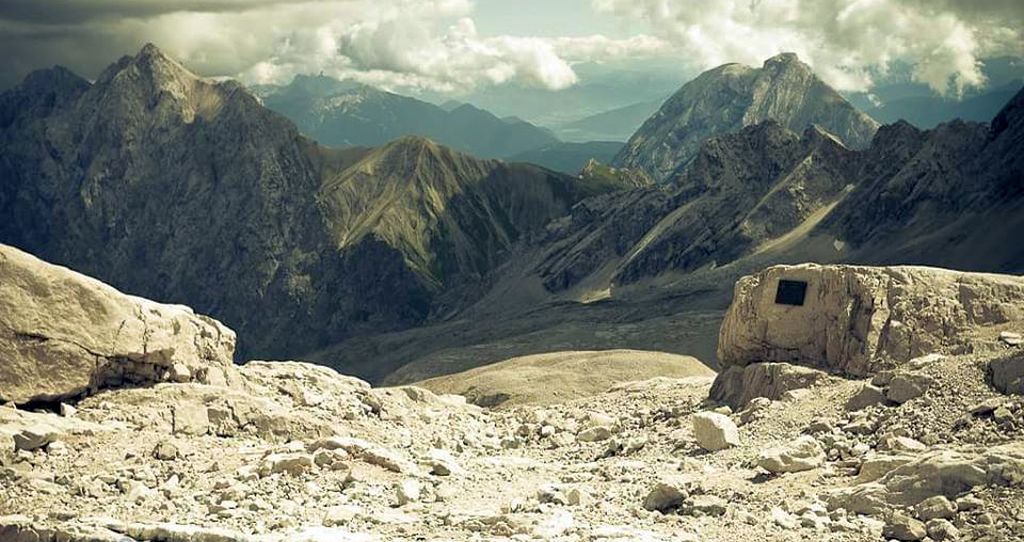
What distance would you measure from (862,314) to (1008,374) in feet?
32.7

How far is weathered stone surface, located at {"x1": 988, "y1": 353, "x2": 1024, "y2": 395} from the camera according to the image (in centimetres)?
2719

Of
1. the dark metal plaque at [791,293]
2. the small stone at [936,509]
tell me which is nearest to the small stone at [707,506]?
the small stone at [936,509]

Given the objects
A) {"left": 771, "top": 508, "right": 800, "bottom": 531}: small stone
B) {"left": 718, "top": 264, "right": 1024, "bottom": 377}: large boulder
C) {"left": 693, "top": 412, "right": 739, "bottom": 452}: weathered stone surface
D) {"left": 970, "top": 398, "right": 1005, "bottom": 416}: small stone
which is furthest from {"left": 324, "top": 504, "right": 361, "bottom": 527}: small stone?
{"left": 718, "top": 264, "right": 1024, "bottom": 377}: large boulder

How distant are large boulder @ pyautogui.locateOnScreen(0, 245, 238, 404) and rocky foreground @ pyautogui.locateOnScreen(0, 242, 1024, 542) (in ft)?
0.18

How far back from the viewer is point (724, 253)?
552ft

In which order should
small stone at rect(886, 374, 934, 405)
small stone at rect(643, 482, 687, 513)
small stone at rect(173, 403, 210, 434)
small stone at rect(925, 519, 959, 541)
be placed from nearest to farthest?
small stone at rect(925, 519, 959, 541), small stone at rect(643, 482, 687, 513), small stone at rect(886, 374, 934, 405), small stone at rect(173, 403, 210, 434)

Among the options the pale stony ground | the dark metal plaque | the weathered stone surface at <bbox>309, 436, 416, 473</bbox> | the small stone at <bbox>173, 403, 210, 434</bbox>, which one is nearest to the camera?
the pale stony ground

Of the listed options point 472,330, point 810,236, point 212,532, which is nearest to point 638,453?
point 212,532

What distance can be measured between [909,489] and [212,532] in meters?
12.6

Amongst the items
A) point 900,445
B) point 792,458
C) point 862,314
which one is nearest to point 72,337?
point 792,458

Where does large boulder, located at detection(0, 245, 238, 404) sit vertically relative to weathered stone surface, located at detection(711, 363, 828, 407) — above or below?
above

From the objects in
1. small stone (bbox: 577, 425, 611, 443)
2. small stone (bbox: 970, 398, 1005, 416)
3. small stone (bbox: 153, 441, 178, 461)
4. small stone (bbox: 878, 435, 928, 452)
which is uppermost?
small stone (bbox: 970, 398, 1005, 416)

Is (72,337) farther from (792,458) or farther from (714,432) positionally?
(792,458)

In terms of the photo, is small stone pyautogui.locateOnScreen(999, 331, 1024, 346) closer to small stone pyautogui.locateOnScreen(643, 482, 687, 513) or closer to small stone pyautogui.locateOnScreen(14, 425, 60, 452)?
small stone pyautogui.locateOnScreen(643, 482, 687, 513)
